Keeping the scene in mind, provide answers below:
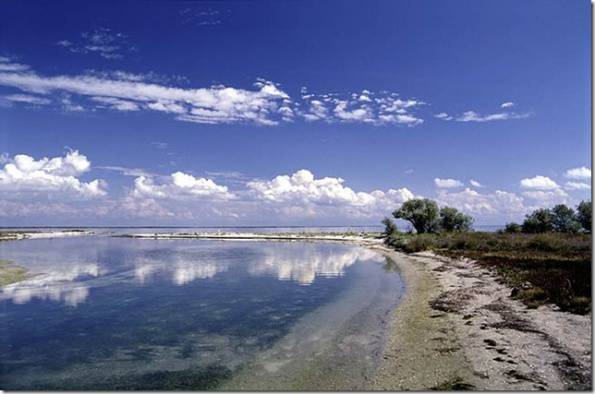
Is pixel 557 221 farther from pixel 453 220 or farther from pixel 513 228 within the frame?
pixel 453 220

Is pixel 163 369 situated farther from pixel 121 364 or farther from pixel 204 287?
pixel 204 287

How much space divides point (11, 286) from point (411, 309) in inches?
1331

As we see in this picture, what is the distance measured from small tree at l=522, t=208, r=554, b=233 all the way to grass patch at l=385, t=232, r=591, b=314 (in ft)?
56.2

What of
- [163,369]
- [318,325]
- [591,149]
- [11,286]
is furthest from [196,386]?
[11,286]

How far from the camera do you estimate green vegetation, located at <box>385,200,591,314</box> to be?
1050 inches

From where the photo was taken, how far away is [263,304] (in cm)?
3191

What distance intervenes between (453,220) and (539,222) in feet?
90.6

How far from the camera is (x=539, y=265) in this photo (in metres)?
41.0

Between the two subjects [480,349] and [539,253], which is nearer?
[480,349]

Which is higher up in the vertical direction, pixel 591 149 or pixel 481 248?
pixel 591 149

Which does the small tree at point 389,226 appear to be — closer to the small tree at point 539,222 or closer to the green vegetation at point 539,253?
the green vegetation at point 539,253

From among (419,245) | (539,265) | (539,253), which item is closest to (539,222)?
(419,245)

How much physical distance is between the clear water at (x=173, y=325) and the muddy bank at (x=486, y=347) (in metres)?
1.74

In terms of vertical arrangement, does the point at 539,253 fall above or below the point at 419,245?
above
